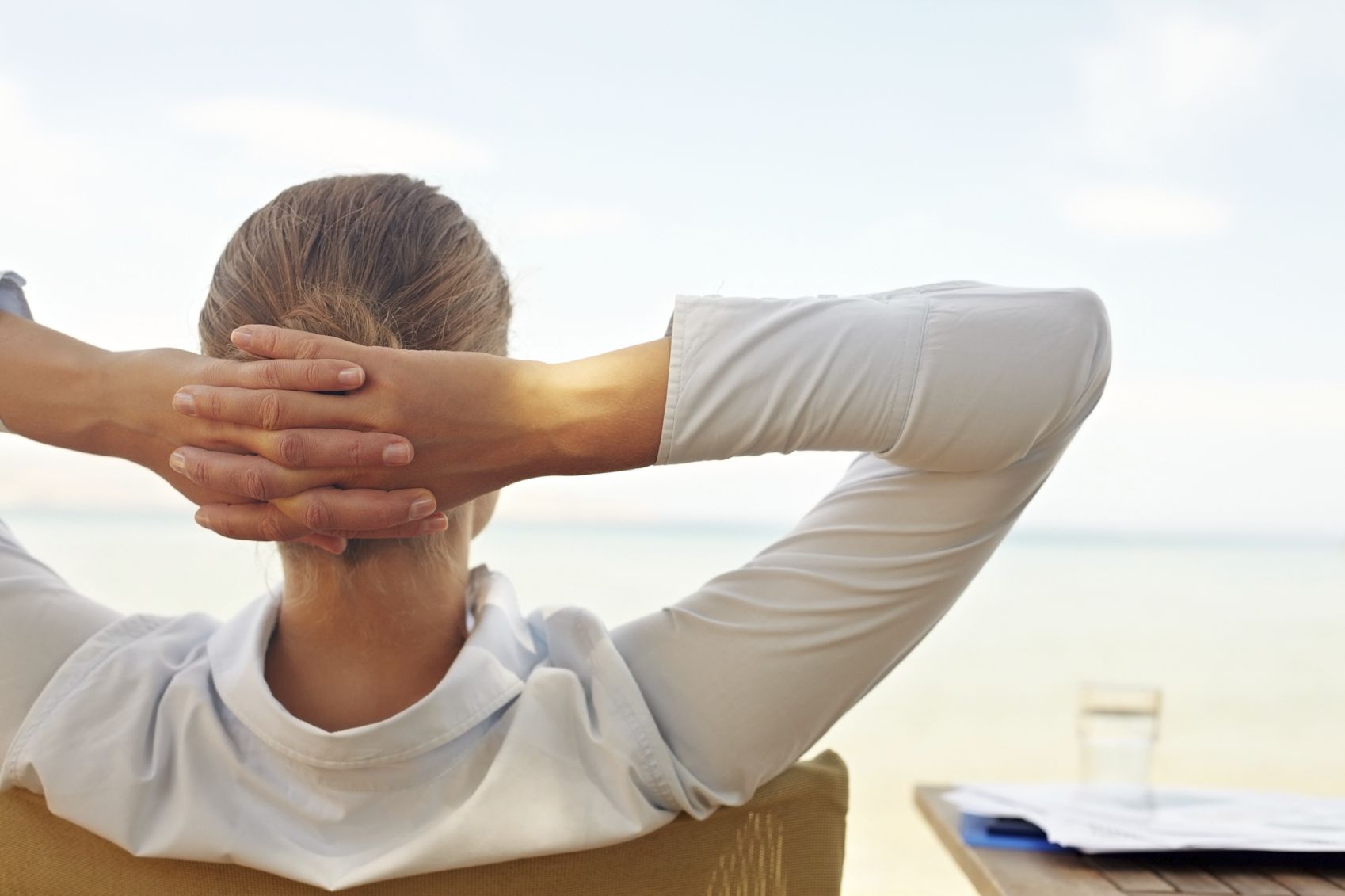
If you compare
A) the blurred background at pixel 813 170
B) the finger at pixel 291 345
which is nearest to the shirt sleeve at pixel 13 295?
A: the finger at pixel 291 345

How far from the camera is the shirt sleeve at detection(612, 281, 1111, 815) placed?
28.3 inches

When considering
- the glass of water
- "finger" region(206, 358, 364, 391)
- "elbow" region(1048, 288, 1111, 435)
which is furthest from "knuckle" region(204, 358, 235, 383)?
the glass of water

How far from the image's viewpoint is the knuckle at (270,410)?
0.73m

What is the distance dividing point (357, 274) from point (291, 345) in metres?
0.17

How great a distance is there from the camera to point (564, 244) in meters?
17.4

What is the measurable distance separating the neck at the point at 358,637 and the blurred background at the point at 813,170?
565 inches

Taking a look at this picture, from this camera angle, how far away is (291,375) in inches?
28.5

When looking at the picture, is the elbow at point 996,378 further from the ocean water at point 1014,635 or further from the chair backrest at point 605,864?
the ocean water at point 1014,635

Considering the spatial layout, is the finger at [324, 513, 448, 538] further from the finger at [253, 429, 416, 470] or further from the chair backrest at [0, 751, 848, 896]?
the chair backrest at [0, 751, 848, 896]

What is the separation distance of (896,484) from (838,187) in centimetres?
1698

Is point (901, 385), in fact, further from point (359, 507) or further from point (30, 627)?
point (30, 627)

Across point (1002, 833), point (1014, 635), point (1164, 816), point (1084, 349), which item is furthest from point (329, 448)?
point (1014, 635)

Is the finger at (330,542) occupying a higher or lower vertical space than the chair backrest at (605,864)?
higher

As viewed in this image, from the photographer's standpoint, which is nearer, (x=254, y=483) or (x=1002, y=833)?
(x=254, y=483)
